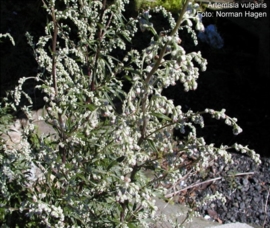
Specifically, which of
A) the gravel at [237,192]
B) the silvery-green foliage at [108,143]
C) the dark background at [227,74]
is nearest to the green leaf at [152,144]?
the silvery-green foliage at [108,143]

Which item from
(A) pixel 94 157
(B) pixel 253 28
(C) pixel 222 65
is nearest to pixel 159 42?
(A) pixel 94 157

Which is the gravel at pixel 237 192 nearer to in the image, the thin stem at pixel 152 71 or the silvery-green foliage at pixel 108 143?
the silvery-green foliage at pixel 108 143

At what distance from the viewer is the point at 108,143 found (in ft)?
7.65

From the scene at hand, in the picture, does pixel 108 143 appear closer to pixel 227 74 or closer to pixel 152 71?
pixel 152 71

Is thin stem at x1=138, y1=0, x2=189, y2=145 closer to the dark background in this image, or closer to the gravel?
the gravel

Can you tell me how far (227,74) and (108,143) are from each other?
10.0 ft

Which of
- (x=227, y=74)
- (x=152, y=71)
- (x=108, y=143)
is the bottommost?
(x=227, y=74)

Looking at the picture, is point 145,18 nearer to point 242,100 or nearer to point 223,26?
point 242,100

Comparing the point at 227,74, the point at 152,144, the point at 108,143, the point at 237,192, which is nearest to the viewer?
the point at 152,144

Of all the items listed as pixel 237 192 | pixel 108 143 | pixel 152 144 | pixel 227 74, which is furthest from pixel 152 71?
pixel 227 74

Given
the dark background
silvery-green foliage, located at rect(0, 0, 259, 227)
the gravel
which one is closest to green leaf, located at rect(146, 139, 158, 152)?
silvery-green foliage, located at rect(0, 0, 259, 227)

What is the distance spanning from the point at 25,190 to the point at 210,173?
6.17ft

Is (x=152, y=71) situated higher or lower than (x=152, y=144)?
higher

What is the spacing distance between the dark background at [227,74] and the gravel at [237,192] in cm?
27
